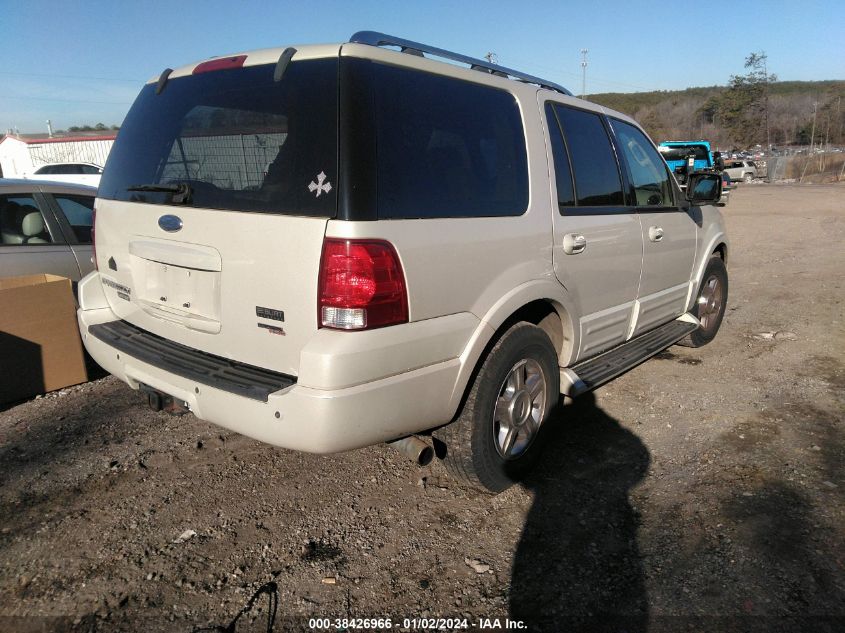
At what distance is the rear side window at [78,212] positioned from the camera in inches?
205

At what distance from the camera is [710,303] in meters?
5.75

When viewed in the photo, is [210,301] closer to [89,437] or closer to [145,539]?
[145,539]

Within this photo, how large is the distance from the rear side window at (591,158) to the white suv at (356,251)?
0.08ft

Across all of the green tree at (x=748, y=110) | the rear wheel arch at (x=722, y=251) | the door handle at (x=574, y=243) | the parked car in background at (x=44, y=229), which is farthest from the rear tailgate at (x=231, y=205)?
the green tree at (x=748, y=110)

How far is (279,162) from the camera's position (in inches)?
97.6

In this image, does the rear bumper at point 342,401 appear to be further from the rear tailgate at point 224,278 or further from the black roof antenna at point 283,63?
the black roof antenna at point 283,63

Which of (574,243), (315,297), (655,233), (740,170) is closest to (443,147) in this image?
(315,297)

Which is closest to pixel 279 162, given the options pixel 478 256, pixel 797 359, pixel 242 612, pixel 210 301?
pixel 210 301

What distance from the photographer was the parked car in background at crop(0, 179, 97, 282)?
4.91 meters

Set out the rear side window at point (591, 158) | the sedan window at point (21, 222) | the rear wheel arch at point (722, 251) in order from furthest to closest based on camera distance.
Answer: the rear wheel arch at point (722, 251) < the sedan window at point (21, 222) < the rear side window at point (591, 158)

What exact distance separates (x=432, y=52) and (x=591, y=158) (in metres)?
1.27

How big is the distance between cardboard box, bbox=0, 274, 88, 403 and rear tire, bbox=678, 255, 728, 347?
17.0 ft

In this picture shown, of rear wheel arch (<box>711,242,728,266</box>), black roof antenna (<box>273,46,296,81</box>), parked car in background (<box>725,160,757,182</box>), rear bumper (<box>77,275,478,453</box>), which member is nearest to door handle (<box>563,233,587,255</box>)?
rear bumper (<box>77,275,478,453</box>)

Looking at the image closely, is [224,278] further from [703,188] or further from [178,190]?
[703,188]
